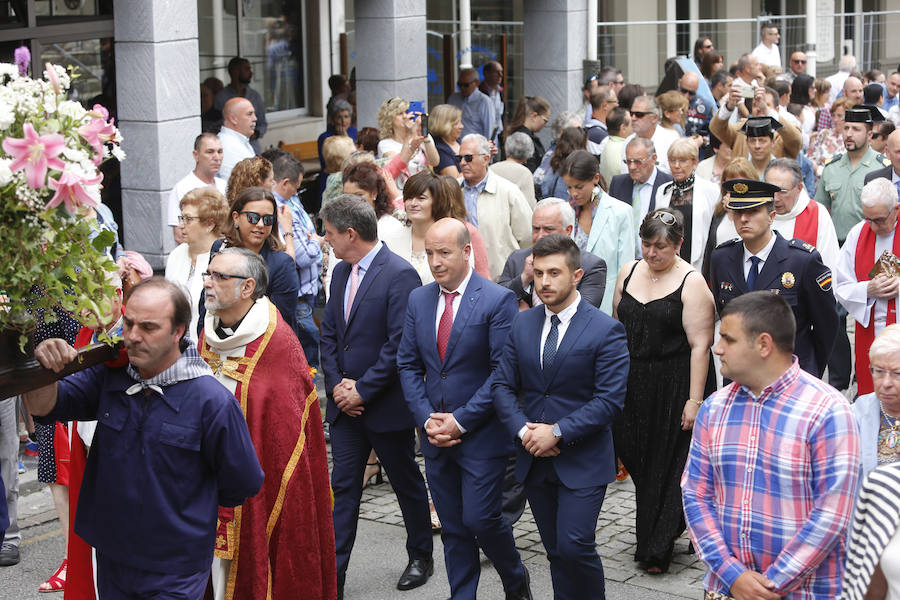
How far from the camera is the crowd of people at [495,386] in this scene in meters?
4.77

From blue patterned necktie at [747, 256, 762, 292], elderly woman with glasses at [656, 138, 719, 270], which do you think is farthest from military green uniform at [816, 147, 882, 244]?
blue patterned necktie at [747, 256, 762, 292]

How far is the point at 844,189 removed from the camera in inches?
439

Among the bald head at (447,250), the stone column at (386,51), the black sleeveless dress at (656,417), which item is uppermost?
the stone column at (386,51)

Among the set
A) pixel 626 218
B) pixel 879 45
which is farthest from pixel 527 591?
pixel 879 45

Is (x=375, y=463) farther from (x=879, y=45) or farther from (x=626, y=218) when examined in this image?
(x=879, y=45)

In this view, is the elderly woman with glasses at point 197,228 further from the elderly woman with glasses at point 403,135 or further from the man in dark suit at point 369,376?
the elderly woman with glasses at point 403,135

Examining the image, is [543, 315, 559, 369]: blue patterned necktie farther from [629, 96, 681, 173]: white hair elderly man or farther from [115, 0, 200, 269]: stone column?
[629, 96, 681, 173]: white hair elderly man

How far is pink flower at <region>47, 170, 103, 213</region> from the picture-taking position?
13.6 feet

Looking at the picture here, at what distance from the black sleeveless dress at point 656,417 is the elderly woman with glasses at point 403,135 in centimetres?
387

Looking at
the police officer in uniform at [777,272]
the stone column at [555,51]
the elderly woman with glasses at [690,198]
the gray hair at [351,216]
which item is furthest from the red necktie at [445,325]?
the stone column at [555,51]

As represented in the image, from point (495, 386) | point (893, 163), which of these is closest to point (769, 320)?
point (495, 386)

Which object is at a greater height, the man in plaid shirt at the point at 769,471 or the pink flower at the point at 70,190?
the pink flower at the point at 70,190

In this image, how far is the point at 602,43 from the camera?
64.3ft

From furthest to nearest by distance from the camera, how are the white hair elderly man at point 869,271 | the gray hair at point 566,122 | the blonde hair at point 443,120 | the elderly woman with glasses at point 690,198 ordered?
the gray hair at point 566,122
the blonde hair at point 443,120
the elderly woman with glasses at point 690,198
the white hair elderly man at point 869,271
